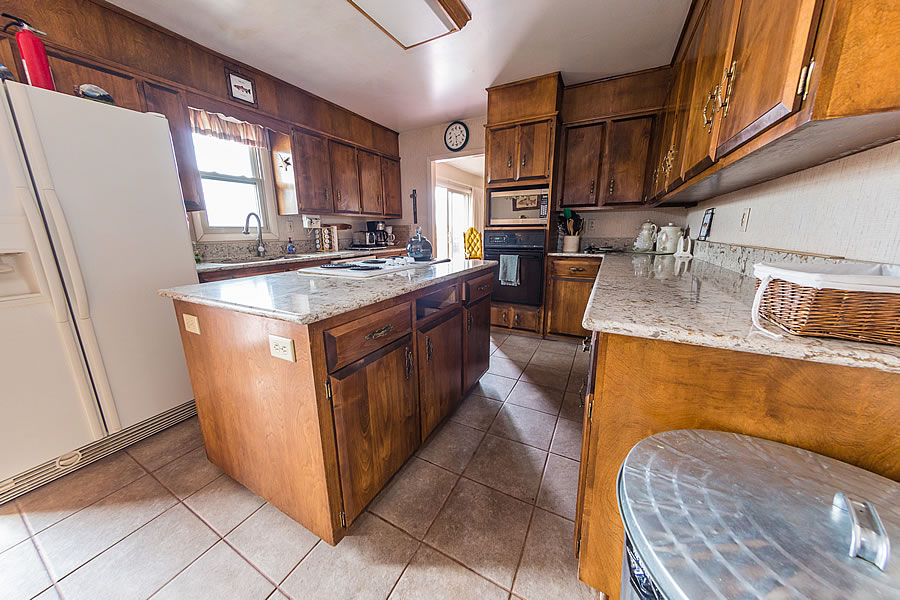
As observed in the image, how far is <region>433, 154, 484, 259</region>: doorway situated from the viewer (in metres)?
5.53

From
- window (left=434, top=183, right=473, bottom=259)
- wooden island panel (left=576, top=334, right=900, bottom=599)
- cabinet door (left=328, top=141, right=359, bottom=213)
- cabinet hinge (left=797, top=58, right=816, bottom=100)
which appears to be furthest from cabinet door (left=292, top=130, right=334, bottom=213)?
cabinet hinge (left=797, top=58, right=816, bottom=100)

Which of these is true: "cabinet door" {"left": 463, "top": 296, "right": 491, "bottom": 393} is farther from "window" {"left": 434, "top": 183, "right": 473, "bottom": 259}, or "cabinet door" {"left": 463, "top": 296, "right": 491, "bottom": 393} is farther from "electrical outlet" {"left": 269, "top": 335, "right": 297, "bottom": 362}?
"window" {"left": 434, "top": 183, "right": 473, "bottom": 259}

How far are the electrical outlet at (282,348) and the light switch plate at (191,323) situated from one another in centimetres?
50

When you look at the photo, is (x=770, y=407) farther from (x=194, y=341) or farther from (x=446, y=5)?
(x=446, y=5)

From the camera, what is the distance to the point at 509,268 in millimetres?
3289

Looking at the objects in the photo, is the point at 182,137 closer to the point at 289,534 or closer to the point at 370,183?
the point at 370,183

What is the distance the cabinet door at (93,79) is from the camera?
1.85 meters

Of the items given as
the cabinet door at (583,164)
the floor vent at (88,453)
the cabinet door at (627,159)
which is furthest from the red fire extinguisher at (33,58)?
the cabinet door at (627,159)

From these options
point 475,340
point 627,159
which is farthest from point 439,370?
point 627,159

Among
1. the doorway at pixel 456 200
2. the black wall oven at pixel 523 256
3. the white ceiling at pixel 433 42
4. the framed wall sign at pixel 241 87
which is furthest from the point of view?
the doorway at pixel 456 200

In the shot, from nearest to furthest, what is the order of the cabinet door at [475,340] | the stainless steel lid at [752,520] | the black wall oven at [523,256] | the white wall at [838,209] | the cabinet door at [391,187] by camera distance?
1. the stainless steel lid at [752,520]
2. the white wall at [838,209]
3. the cabinet door at [475,340]
4. the black wall oven at [523,256]
5. the cabinet door at [391,187]

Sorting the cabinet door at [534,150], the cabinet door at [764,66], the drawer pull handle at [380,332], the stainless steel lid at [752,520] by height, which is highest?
the cabinet door at [534,150]

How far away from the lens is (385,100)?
345cm

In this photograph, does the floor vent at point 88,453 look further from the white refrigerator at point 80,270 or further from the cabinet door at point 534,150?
the cabinet door at point 534,150
